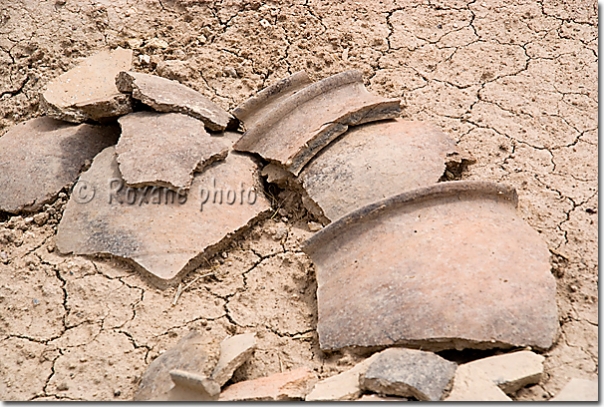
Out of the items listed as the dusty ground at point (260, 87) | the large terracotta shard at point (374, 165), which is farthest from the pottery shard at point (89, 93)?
the large terracotta shard at point (374, 165)

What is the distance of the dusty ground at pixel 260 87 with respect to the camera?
2.99 meters

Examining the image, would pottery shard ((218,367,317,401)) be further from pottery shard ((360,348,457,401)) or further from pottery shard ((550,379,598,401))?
pottery shard ((550,379,598,401))

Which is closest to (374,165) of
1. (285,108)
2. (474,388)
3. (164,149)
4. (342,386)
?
(285,108)

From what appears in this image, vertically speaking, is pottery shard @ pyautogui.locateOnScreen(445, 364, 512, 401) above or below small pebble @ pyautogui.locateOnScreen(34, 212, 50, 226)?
above

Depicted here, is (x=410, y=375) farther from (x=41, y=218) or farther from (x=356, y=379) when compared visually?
(x=41, y=218)

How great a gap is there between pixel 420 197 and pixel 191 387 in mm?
1165

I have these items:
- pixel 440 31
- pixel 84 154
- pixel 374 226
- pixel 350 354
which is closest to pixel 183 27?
pixel 84 154

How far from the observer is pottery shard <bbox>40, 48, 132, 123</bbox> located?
3.60 meters

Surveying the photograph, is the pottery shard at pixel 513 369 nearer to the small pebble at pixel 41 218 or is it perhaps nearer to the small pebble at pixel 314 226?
the small pebble at pixel 314 226

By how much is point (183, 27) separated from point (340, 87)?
1.36 m

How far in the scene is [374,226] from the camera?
2.98 meters

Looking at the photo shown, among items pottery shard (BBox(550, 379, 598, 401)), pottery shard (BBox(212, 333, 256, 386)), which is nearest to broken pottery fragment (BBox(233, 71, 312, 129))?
pottery shard (BBox(212, 333, 256, 386))

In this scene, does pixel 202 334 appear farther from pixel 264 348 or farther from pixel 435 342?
pixel 435 342

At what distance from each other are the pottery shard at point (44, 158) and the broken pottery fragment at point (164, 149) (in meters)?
0.28
